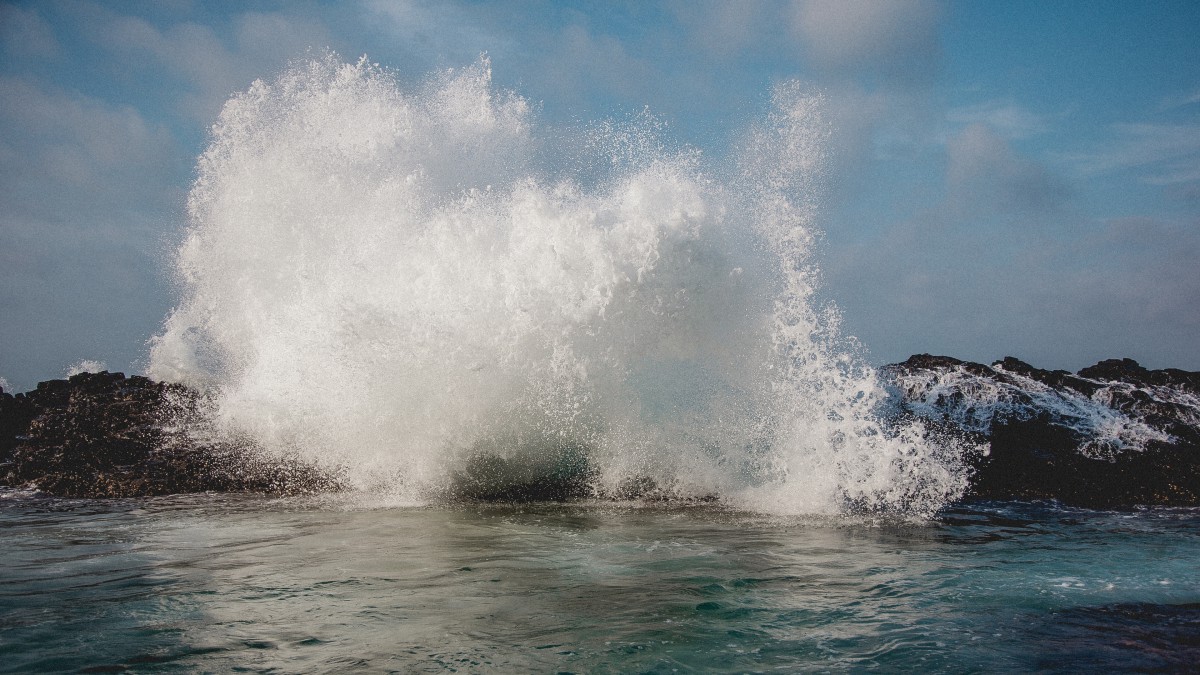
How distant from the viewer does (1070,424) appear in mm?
16297

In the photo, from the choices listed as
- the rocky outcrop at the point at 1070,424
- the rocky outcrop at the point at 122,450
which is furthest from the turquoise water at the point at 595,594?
the rocky outcrop at the point at 122,450

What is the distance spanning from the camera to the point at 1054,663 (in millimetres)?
4598

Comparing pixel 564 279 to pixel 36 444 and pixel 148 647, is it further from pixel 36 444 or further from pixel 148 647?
pixel 36 444

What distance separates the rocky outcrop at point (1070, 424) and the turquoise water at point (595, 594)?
10.2 ft

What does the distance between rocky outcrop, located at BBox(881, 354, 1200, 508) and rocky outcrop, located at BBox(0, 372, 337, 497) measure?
41.4ft

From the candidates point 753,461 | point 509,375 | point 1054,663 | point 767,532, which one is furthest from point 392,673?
point 753,461

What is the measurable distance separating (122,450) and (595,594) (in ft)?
43.8

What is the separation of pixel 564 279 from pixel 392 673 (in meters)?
8.10

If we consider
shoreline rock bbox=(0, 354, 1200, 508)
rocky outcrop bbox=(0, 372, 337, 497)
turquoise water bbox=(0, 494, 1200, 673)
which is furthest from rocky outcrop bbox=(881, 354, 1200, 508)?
rocky outcrop bbox=(0, 372, 337, 497)

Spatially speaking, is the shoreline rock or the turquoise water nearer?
the turquoise water

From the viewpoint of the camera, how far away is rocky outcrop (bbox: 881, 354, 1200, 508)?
13125 millimetres

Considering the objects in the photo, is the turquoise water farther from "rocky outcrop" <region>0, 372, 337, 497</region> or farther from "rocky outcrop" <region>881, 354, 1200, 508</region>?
"rocky outcrop" <region>0, 372, 337, 497</region>

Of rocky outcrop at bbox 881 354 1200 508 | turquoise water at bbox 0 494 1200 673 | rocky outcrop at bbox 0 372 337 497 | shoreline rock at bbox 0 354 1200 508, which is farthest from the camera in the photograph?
rocky outcrop at bbox 0 372 337 497

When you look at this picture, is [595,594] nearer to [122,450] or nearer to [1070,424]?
[122,450]
